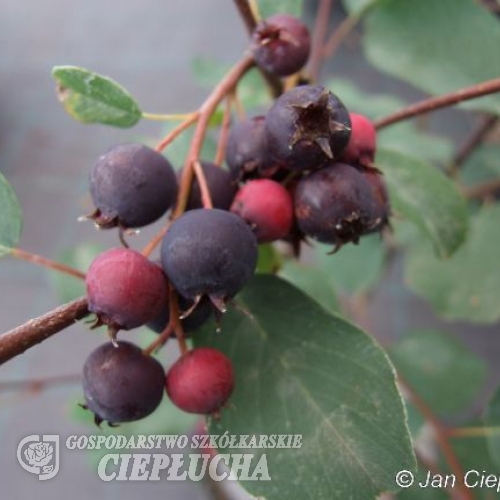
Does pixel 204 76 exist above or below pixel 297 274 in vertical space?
above

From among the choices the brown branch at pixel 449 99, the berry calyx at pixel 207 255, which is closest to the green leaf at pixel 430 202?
the brown branch at pixel 449 99

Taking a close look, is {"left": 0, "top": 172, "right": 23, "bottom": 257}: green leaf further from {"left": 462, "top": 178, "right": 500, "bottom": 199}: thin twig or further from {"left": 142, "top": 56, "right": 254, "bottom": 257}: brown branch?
{"left": 462, "top": 178, "right": 500, "bottom": 199}: thin twig

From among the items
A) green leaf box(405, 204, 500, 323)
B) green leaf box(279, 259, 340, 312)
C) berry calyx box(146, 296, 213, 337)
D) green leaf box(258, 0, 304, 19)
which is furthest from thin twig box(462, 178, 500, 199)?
berry calyx box(146, 296, 213, 337)

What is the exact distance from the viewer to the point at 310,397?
46cm

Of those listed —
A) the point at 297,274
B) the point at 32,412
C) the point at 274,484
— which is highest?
the point at 274,484

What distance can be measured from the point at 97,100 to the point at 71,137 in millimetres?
1853

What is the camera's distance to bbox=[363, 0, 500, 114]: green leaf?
728 mm

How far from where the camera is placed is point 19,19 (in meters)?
2.66

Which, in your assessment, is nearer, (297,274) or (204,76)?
(297,274)

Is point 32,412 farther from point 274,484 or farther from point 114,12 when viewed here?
point 114,12

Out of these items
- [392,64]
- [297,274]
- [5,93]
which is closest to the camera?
[392,64]

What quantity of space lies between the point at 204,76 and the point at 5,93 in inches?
63.1

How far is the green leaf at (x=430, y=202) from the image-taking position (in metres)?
0.62

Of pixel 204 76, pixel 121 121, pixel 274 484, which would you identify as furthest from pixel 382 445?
pixel 204 76
